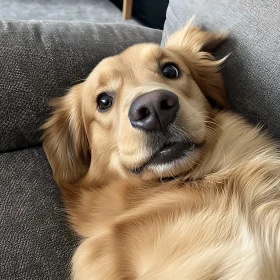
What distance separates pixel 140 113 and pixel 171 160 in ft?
0.53

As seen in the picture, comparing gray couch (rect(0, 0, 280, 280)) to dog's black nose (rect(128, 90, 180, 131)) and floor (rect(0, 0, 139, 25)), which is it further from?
floor (rect(0, 0, 139, 25))

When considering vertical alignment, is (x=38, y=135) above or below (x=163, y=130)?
below

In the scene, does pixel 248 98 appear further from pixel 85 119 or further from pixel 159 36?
pixel 159 36

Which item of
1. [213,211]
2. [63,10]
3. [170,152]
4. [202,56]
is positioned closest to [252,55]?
[202,56]

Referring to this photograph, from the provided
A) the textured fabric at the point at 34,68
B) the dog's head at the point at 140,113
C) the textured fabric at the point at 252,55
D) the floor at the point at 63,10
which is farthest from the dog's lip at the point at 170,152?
the floor at the point at 63,10

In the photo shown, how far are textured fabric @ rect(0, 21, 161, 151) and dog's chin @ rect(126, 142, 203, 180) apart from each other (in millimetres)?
550

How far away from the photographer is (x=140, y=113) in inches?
41.9

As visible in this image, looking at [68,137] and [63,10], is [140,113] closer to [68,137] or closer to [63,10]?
[68,137]

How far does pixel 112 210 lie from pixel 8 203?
0.31 m

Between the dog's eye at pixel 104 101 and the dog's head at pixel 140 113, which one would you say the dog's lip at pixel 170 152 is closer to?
the dog's head at pixel 140 113

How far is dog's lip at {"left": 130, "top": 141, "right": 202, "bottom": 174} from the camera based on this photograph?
1114 mm

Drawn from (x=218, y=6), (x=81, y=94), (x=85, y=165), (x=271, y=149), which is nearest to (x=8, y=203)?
(x=85, y=165)

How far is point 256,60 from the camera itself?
128 cm

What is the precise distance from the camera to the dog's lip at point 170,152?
111 cm
